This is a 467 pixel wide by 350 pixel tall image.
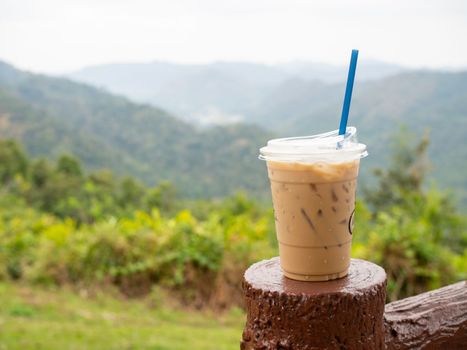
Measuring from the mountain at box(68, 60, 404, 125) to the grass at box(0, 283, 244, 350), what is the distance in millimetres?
79313

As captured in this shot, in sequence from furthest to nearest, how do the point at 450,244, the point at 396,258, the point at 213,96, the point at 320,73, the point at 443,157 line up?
the point at 213,96 < the point at 320,73 < the point at 443,157 < the point at 450,244 < the point at 396,258

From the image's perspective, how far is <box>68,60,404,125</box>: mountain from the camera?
309 ft

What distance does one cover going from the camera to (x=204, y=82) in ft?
347

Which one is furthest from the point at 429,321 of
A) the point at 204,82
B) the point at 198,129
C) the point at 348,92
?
the point at 204,82

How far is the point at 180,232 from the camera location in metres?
5.80

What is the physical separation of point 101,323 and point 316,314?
439 cm

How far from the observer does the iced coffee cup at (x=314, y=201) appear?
2.79 ft

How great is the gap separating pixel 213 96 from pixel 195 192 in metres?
65.2

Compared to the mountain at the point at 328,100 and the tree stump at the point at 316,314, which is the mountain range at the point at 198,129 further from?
the tree stump at the point at 316,314

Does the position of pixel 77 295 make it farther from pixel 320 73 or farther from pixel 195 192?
pixel 320 73

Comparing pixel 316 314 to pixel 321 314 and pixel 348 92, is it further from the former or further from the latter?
pixel 348 92

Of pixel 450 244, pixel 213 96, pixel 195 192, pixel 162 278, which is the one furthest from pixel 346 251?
pixel 213 96

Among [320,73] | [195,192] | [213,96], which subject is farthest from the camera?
[213,96]

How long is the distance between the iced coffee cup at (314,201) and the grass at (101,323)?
3622mm
